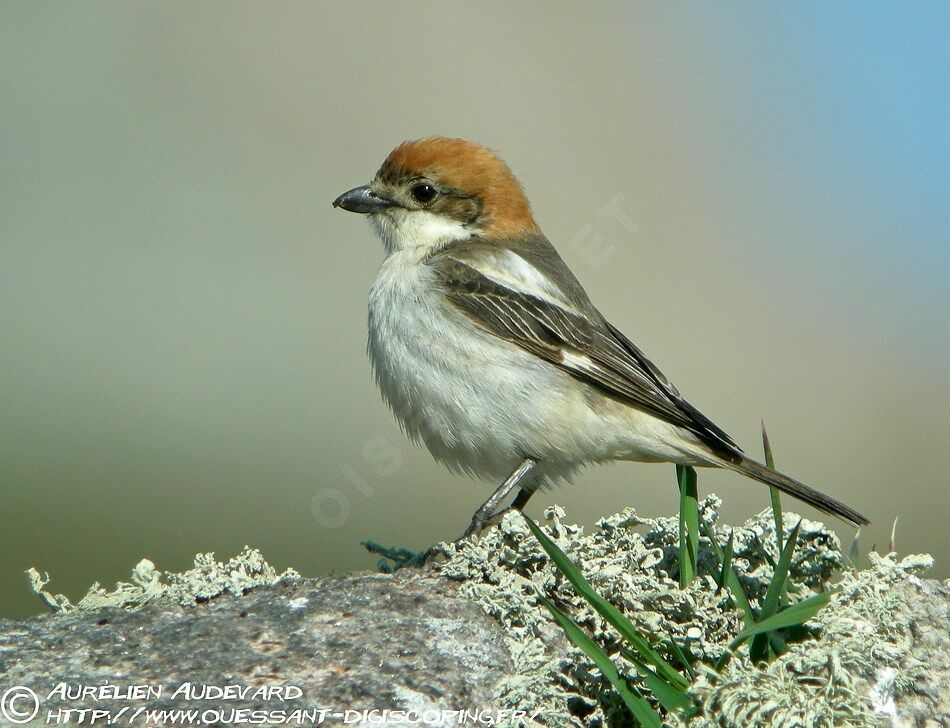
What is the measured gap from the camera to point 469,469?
537cm

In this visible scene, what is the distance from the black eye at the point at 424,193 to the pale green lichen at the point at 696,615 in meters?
2.54

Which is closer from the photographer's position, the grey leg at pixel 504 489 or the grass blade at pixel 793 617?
the grass blade at pixel 793 617

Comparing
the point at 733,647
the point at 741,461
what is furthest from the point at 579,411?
the point at 733,647

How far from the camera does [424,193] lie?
242 inches

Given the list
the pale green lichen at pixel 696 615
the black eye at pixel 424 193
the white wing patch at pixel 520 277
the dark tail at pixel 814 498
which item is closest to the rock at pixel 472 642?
the pale green lichen at pixel 696 615

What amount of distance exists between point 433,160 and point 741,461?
7.64ft

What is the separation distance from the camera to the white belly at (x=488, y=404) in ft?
16.7

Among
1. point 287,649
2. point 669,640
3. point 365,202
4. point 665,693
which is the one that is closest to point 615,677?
point 665,693

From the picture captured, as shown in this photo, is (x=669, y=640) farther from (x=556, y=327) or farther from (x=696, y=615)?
(x=556, y=327)

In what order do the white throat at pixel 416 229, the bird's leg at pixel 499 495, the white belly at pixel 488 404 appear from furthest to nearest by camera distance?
the white throat at pixel 416 229, the white belly at pixel 488 404, the bird's leg at pixel 499 495

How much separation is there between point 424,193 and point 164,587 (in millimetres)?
2993

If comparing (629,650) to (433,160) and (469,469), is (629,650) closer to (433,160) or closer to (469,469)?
(469,469)
